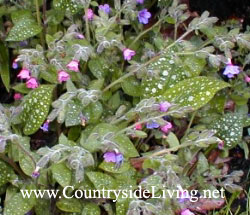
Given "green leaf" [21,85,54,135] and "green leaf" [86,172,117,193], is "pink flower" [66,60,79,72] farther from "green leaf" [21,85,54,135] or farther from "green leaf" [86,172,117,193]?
"green leaf" [86,172,117,193]

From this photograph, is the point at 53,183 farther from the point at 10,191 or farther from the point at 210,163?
the point at 210,163

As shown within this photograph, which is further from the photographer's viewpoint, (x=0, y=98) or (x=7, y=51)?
(x=0, y=98)

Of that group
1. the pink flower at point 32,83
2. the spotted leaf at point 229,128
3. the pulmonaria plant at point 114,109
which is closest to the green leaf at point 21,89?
the pulmonaria plant at point 114,109

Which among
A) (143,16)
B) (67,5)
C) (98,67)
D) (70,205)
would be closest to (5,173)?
(70,205)

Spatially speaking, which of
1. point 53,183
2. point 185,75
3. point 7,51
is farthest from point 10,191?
point 185,75

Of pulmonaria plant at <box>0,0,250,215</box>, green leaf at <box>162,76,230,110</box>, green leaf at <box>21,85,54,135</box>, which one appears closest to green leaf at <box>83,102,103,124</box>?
pulmonaria plant at <box>0,0,250,215</box>

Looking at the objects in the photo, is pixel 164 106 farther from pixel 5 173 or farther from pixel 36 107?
pixel 5 173
